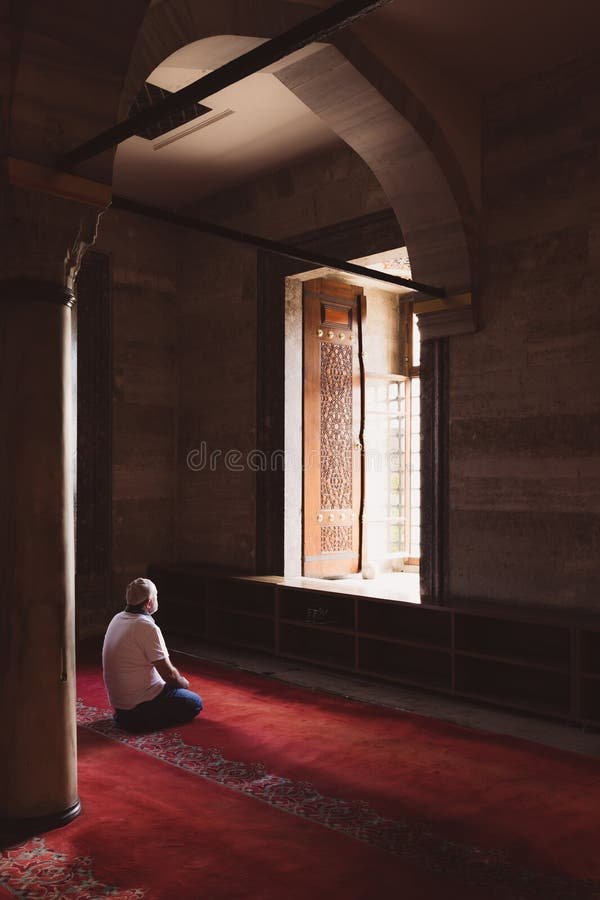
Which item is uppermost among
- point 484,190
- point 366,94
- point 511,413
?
point 366,94

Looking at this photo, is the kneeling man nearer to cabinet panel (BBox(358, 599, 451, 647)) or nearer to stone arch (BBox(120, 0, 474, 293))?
cabinet panel (BBox(358, 599, 451, 647))

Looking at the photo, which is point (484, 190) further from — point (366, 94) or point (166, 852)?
point (166, 852)

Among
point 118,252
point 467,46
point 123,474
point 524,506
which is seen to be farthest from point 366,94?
point 123,474

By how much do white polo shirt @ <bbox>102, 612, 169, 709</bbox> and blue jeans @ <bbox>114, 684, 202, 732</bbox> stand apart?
5 cm

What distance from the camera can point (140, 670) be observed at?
528 cm

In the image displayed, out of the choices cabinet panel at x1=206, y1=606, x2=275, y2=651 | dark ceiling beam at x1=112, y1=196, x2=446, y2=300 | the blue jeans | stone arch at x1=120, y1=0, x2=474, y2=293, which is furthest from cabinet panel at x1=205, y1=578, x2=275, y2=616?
stone arch at x1=120, y1=0, x2=474, y2=293

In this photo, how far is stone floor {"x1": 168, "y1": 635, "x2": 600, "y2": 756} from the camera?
532 centimetres

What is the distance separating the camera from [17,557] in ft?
12.2

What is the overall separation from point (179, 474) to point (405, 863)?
647 cm

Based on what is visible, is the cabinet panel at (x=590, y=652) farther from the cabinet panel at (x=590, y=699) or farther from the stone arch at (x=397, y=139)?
the stone arch at (x=397, y=139)

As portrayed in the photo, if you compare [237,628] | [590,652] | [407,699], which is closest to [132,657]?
[407,699]

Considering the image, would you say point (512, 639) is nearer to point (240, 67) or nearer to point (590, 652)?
point (590, 652)

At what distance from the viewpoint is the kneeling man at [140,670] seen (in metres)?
5.21

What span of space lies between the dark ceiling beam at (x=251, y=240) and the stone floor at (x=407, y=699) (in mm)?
3091
